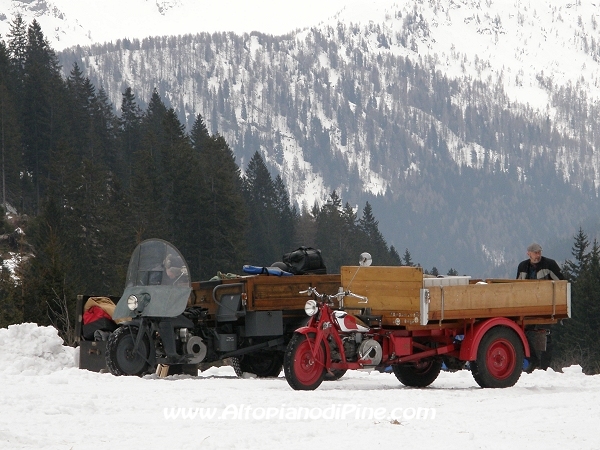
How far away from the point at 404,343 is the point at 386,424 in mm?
4098

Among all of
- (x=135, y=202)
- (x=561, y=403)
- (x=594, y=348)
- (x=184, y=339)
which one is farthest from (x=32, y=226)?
(x=561, y=403)

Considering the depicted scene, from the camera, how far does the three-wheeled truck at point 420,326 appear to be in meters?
12.8

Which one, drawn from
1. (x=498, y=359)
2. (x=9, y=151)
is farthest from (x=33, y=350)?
(x=9, y=151)

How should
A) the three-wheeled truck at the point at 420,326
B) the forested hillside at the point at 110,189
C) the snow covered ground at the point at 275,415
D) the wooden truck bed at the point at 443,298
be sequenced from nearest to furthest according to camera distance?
the snow covered ground at the point at 275,415 < the three-wheeled truck at the point at 420,326 < the wooden truck bed at the point at 443,298 < the forested hillside at the point at 110,189

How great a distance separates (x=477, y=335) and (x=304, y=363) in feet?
7.17

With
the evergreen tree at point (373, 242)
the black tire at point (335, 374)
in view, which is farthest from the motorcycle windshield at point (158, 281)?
the evergreen tree at point (373, 242)

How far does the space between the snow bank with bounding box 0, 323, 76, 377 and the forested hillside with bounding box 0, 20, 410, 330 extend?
Result: 124 feet

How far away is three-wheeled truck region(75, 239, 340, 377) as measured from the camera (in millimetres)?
14469

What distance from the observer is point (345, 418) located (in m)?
9.66

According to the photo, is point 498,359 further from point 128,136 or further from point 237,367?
point 128,136

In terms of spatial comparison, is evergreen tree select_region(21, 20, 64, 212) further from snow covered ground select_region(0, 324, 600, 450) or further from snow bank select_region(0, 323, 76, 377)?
snow covered ground select_region(0, 324, 600, 450)

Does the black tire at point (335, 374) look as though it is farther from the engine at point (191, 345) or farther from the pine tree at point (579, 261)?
the pine tree at point (579, 261)

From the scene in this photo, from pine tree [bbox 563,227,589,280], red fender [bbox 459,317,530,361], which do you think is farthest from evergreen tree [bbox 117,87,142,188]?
red fender [bbox 459,317,530,361]

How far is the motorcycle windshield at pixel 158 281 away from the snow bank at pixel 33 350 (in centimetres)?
120
